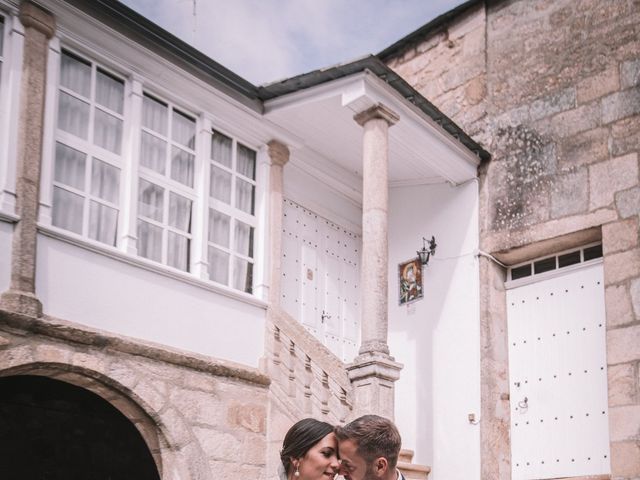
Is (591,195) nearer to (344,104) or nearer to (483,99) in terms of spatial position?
(483,99)

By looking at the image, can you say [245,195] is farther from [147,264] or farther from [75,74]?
[75,74]

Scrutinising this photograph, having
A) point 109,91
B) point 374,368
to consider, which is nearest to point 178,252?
point 109,91

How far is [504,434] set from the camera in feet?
35.8

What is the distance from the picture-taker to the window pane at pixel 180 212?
9641 millimetres

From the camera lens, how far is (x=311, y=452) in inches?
143

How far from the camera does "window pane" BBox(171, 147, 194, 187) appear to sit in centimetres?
977

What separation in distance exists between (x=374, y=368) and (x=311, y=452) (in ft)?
18.3

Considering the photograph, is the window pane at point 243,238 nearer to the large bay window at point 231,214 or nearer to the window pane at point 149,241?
the large bay window at point 231,214

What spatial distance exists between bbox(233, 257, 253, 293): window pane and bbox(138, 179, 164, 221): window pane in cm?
114

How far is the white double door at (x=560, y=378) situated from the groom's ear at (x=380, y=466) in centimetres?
728

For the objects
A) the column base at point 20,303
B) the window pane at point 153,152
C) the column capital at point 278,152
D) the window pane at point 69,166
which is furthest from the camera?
the column capital at point 278,152

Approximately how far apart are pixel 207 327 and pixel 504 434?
12.4 feet

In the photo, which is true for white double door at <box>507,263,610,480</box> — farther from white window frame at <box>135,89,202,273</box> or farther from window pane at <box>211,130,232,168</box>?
white window frame at <box>135,89,202,273</box>

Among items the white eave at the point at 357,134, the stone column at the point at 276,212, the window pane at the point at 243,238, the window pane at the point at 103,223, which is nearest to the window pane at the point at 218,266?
the window pane at the point at 243,238
